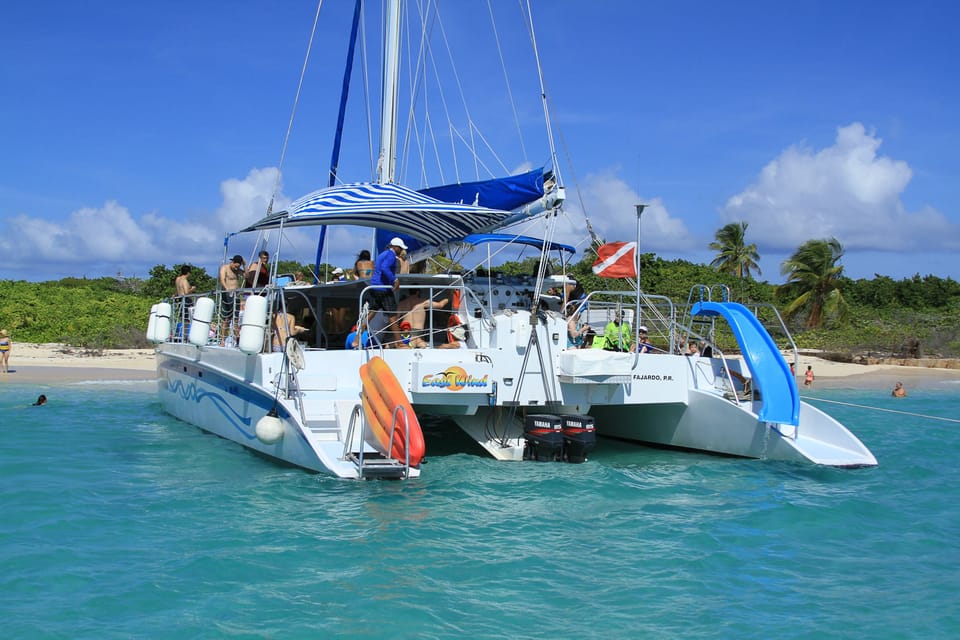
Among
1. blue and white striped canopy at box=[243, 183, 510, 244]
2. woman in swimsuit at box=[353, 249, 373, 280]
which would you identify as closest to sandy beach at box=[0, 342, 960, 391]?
woman in swimsuit at box=[353, 249, 373, 280]

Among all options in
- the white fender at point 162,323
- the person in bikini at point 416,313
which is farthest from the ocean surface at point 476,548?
the white fender at point 162,323

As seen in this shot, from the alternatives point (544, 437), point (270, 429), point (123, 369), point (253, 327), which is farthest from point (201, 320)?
point (123, 369)

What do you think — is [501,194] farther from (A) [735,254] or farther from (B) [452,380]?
(A) [735,254]

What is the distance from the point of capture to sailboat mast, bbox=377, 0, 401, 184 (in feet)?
41.3

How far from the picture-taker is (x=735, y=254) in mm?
42406

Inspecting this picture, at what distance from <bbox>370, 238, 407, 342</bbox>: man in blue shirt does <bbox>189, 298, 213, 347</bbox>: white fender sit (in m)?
2.22

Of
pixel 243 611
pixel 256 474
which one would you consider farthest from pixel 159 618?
pixel 256 474

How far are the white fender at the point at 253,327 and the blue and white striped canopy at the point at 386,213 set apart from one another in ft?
3.68

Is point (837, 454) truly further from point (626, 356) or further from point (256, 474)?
point (256, 474)

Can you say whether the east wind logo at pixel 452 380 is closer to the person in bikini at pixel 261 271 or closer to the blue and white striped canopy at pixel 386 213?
the blue and white striped canopy at pixel 386 213

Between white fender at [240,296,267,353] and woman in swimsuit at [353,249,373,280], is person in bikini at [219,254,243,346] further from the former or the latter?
white fender at [240,296,267,353]

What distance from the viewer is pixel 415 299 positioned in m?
10.6

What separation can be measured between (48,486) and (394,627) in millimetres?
5287

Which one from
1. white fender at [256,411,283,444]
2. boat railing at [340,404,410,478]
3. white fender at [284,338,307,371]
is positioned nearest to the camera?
boat railing at [340,404,410,478]
